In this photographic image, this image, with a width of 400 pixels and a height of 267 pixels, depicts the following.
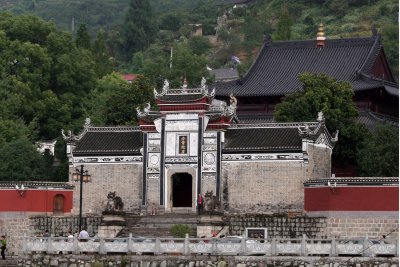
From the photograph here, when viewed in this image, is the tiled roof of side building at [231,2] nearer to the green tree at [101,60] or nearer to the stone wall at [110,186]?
the green tree at [101,60]

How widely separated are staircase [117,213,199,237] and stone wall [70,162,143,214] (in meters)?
2.32

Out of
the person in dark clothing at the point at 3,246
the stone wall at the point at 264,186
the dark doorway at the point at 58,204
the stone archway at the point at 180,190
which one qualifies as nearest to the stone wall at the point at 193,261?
the person in dark clothing at the point at 3,246

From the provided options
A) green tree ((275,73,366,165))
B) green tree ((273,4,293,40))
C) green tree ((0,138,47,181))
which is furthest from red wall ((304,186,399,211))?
green tree ((273,4,293,40))

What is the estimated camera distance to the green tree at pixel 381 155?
2936 inches

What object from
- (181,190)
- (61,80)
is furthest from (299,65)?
(181,190)

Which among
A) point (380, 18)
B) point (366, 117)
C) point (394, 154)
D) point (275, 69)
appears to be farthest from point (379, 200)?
point (380, 18)

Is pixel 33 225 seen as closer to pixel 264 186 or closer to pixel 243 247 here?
pixel 264 186

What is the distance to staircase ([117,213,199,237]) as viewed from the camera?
69.4 metres

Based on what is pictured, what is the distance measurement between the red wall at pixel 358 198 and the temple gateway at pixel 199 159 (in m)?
2.41

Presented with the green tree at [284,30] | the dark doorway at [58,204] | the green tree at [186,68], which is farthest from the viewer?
the green tree at [284,30]

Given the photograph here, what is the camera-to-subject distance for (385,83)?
89.1 metres

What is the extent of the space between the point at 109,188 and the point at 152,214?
3.04 m

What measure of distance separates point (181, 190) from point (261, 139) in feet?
17.4

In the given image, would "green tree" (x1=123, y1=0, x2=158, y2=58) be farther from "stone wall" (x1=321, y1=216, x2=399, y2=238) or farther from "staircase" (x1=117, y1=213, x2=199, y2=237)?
"stone wall" (x1=321, y1=216, x2=399, y2=238)
